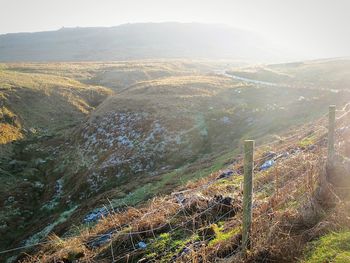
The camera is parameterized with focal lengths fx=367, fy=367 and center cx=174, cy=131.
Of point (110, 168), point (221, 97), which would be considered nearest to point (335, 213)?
point (110, 168)

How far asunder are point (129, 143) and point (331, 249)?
37.6m

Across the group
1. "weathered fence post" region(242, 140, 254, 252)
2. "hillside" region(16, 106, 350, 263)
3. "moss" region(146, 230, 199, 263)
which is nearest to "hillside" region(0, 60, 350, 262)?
"hillside" region(16, 106, 350, 263)

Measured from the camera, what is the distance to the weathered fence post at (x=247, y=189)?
28.1 ft

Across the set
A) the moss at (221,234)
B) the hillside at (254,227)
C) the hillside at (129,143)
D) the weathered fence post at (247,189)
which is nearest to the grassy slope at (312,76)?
the hillside at (129,143)

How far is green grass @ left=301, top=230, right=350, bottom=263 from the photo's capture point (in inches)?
332

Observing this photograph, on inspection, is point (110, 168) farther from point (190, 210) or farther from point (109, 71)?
point (109, 71)

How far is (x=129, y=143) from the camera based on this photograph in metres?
45.1

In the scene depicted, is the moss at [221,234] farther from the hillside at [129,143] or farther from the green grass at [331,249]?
the hillside at [129,143]

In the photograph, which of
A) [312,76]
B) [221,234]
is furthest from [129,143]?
[312,76]

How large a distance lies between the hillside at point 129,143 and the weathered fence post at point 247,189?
531 inches

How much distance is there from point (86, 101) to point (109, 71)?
1464 inches

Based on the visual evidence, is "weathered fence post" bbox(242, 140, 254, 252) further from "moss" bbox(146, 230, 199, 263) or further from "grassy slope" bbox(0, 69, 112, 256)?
"grassy slope" bbox(0, 69, 112, 256)

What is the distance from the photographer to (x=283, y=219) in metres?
9.67

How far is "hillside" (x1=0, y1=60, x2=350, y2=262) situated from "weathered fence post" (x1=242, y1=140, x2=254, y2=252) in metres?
13.5
